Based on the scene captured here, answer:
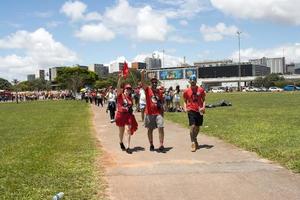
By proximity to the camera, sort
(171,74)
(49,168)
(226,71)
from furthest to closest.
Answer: (226,71)
(171,74)
(49,168)

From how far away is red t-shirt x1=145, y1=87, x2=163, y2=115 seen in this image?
11.8 meters

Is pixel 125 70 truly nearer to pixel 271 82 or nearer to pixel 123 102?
pixel 123 102

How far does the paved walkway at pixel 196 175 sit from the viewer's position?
24.0ft

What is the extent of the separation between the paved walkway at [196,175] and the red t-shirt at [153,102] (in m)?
0.94

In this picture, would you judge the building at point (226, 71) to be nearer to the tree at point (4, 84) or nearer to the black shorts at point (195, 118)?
the tree at point (4, 84)

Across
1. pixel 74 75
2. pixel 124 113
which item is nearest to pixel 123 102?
pixel 124 113

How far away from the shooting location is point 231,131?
15805 mm

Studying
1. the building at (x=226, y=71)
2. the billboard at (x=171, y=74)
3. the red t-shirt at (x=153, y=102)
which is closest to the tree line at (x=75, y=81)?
the billboard at (x=171, y=74)

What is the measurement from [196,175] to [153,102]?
11.4ft

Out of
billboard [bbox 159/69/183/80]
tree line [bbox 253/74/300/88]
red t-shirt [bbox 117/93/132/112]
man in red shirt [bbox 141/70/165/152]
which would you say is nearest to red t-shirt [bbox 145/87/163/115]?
man in red shirt [bbox 141/70/165/152]

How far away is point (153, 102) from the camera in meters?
11.8

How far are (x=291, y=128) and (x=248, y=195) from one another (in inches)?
376

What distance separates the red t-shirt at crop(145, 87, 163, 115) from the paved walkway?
94cm

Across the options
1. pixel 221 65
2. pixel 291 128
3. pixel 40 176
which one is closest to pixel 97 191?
pixel 40 176
